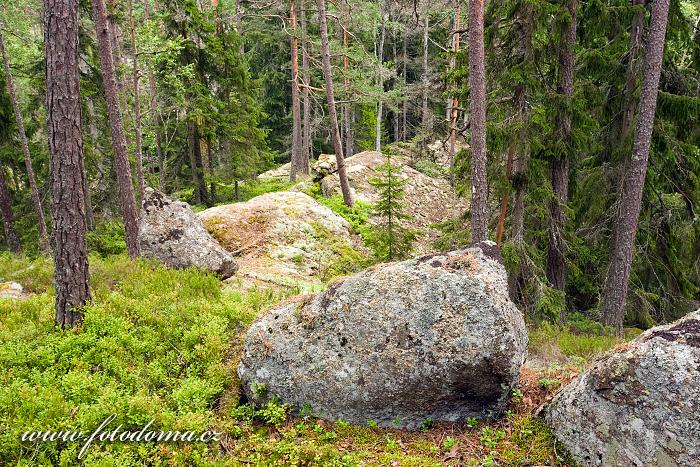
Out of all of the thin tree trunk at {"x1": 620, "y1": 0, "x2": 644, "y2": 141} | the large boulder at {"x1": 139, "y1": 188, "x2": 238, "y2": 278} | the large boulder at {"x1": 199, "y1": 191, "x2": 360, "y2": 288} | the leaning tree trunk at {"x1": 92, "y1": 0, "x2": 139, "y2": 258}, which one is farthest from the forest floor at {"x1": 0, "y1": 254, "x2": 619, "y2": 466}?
the thin tree trunk at {"x1": 620, "y1": 0, "x2": 644, "y2": 141}

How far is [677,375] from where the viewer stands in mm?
3754

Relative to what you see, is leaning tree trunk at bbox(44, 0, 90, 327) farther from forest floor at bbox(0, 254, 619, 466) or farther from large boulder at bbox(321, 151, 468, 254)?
large boulder at bbox(321, 151, 468, 254)

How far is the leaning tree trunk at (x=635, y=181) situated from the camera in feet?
29.6

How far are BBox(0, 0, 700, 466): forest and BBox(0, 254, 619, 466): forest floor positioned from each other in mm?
32

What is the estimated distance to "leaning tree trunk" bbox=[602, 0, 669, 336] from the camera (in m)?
9.02

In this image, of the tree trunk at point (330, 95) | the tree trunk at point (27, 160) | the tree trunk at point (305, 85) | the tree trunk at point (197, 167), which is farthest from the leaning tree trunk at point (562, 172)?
the tree trunk at point (27, 160)

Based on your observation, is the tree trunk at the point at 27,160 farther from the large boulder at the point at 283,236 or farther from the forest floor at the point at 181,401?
the forest floor at the point at 181,401

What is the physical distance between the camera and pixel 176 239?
10.9 metres

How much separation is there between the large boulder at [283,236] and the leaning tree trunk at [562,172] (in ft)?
21.2

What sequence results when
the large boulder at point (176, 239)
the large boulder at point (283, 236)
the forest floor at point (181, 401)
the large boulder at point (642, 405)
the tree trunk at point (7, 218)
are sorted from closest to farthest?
the large boulder at point (642, 405), the forest floor at point (181, 401), the large boulder at point (176, 239), the large boulder at point (283, 236), the tree trunk at point (7, 218)

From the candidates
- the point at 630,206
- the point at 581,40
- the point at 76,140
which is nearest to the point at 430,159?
the point at 581,40

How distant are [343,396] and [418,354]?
102 cm

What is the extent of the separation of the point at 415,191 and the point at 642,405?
21.8 meters

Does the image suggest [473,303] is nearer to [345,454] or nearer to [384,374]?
[384,374]
